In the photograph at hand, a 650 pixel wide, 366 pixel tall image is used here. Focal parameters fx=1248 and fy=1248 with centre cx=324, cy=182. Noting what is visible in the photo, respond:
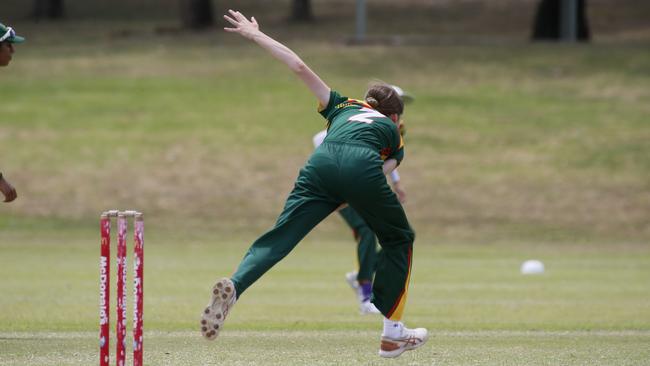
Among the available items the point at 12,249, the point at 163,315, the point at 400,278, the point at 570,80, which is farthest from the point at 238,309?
the point at 570,80

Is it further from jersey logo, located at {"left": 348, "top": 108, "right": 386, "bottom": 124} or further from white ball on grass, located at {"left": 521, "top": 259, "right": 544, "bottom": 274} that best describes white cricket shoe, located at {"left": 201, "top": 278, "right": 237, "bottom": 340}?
white ball on grass, located at {"left": 521, "top": 259, "right": 544, "bottom": 274}

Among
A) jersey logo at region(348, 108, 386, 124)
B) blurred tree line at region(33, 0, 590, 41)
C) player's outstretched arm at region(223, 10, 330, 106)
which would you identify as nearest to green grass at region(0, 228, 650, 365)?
jersey logo at region(348, 108, 386, 124)

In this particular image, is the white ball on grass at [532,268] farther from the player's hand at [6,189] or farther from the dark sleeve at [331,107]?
the player's hand at [6,189]

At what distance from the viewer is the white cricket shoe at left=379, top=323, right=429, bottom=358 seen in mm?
7973

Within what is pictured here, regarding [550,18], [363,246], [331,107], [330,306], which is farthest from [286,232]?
[550,18]

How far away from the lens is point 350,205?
7.82 meters

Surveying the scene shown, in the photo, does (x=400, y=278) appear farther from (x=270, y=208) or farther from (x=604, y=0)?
(x=604, y=0)

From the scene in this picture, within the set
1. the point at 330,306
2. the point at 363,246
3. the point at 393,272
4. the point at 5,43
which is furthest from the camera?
the point at 330,306

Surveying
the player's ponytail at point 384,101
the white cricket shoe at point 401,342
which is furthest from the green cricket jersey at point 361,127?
the white cricket shoe at point 401,342

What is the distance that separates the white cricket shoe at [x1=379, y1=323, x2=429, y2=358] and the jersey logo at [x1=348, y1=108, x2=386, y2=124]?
4.34ft

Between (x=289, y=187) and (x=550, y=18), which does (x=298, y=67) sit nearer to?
(x=289, y=187)

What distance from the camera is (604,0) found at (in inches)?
2040

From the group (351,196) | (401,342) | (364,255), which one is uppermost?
(351,196)

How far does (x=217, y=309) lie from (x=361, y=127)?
4.99 feet
